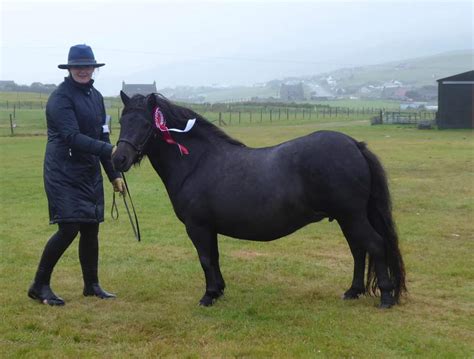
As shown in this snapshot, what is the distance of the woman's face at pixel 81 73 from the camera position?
18.8ft

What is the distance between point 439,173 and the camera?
52.8 feet

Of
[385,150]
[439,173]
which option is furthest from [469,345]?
[385,150]

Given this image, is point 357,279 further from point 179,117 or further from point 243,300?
point 179,117

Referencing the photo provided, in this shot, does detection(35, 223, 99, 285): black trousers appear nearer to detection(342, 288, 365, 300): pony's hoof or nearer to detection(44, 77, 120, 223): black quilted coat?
detection(44, 77, 120, 223): black quilted coat

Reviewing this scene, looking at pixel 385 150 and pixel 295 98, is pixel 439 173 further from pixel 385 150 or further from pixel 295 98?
pixel 295 98

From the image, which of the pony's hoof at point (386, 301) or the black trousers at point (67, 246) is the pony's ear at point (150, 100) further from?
the pony's hoof at point (386, 301)

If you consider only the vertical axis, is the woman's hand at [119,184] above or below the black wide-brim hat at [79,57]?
below

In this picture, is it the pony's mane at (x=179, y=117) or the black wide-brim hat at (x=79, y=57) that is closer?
the black wide-brim hat at (x=79, y=57)

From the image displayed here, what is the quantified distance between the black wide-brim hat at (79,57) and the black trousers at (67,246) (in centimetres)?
162

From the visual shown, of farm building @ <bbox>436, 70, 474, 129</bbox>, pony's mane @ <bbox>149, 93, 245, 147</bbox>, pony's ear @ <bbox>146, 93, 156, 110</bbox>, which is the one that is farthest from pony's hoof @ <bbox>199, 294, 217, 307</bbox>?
farm building @ <bbox>436, 70, 474, 129</bbox>

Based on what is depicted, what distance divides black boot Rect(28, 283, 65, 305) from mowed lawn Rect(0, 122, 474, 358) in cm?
9

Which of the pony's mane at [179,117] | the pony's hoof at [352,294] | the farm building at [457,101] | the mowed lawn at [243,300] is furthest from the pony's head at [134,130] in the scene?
the farm building at [457,101]

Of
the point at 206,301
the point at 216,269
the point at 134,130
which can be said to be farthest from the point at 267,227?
the point at 134,130

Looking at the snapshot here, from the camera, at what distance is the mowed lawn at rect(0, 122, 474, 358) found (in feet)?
15.4
